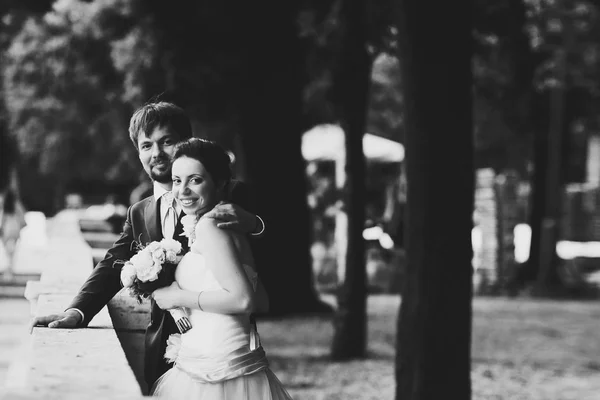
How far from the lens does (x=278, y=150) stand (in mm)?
17203

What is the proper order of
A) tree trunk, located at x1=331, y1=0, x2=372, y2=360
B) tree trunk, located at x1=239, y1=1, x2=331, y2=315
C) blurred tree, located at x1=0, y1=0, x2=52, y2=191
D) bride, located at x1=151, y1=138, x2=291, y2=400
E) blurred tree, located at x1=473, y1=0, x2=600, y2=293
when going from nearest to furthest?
bride, located at x1=151, y1=138, x2=291, y2=400 < tree trunk, located at x1=331, y1=0, x2=372, y2=360 < tree trunk, located at x1=239, y1=1, x2=331, y2=315 < blurred tree, located at x1=473, y1=0, x2=600, y2=293 < blurred tree, located at x1=0, y1=0, x2=52, y2=191

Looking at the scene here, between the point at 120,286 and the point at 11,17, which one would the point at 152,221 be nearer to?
the point at 120,286

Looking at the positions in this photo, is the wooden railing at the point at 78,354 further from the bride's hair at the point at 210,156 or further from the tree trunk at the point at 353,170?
the tree trunk at the point at 353,170

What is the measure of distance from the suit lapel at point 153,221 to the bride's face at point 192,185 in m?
0.50

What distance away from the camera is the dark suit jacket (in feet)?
13.5

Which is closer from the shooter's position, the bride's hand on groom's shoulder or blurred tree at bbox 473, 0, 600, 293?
the bride's hand on groom's shoulder

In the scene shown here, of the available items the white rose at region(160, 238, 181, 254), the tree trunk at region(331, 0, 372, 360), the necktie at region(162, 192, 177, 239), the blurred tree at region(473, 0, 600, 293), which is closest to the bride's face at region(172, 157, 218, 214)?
the white rose at region(160, 238, 181, 254)

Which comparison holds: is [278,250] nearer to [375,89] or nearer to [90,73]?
[375,89]

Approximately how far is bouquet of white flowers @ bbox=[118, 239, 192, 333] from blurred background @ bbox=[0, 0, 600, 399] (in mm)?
3698

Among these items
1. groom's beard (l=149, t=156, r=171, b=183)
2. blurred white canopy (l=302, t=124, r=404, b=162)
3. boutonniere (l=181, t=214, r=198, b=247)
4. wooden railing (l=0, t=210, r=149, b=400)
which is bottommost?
wooden railing (l=0, t=210, r=149, b=400)

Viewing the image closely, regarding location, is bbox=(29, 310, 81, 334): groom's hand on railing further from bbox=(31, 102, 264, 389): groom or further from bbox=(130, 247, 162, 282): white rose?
bbox=(130, 247, 162, 282): white rose

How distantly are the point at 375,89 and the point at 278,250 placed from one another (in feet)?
27.6

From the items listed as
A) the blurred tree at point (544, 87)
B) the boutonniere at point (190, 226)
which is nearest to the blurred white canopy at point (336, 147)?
the blurred tree at point (544, 87)

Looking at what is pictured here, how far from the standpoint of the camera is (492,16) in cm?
1417
